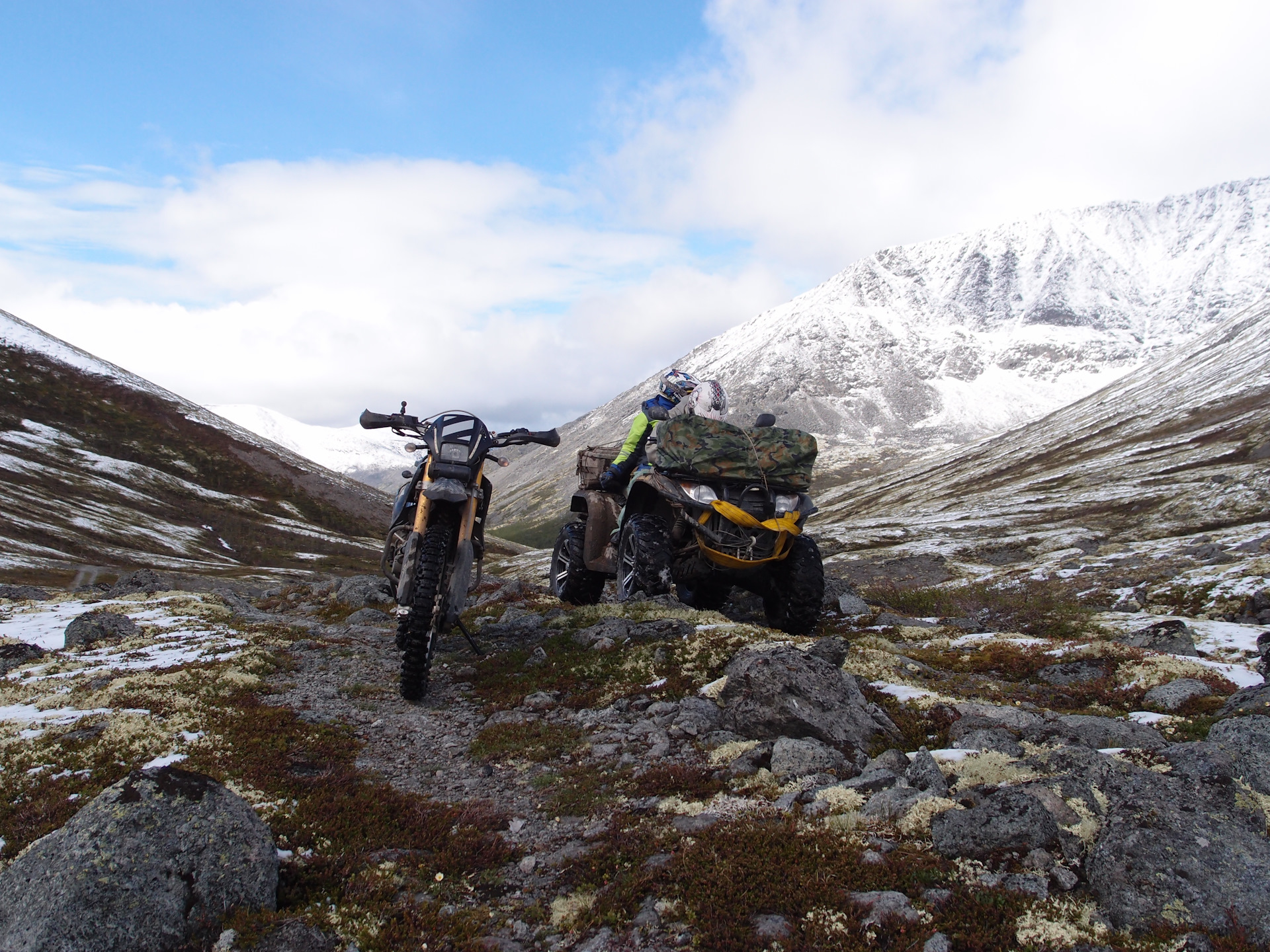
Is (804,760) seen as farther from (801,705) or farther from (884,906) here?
(884,906)

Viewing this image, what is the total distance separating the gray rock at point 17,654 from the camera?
11266mm

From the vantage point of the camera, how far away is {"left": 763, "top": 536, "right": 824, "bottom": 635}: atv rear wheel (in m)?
12.4

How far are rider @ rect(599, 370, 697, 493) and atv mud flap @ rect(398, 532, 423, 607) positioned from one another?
179 inches

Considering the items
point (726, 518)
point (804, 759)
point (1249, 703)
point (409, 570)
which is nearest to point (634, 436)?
point (726, 518)

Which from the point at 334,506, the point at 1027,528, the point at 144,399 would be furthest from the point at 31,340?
the point at 1027,528

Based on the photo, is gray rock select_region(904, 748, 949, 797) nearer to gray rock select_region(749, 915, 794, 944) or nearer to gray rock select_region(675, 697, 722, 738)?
gray rock select_region(749, 915, 794, 944)

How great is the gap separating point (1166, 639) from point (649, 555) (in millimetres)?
8285

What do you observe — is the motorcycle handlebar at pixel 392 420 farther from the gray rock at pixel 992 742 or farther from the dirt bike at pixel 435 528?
the gray rock at pixel 992 742

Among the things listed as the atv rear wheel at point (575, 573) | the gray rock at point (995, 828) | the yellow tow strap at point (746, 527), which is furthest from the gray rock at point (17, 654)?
the gray rock at point (995, 828)

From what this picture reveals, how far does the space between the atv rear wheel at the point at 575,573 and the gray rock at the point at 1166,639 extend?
9.77 metres

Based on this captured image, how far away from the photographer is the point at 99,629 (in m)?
13.6

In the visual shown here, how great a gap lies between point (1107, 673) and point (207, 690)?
37.8ft

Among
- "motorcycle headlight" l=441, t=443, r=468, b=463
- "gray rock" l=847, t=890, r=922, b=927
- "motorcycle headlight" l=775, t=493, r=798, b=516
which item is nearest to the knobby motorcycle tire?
"motorcycle headlight" l=441, t=443, r=468, b=463

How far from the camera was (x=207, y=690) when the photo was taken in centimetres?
941
